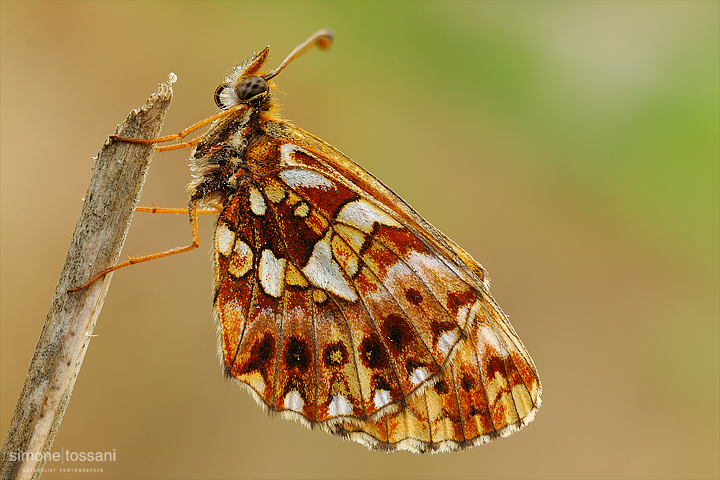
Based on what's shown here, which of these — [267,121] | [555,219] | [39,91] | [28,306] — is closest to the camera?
[267,121]

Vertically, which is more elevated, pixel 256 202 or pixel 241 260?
pixel 256 202

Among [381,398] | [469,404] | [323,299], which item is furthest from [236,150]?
[469,404]

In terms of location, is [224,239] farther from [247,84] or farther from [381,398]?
[381,398]

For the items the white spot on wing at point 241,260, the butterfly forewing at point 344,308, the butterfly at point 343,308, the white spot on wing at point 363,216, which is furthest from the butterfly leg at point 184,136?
the white spot on wing at point 363,216

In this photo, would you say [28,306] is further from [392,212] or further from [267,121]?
[392,212]

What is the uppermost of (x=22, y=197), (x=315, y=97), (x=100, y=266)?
(x=315, y=97)

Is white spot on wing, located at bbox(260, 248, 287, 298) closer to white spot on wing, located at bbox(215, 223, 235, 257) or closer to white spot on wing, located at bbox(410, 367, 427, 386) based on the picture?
white spot on wing, located at bbox(215, 223, 235, 257)

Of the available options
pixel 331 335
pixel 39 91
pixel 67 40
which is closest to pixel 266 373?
pixel 331 335
